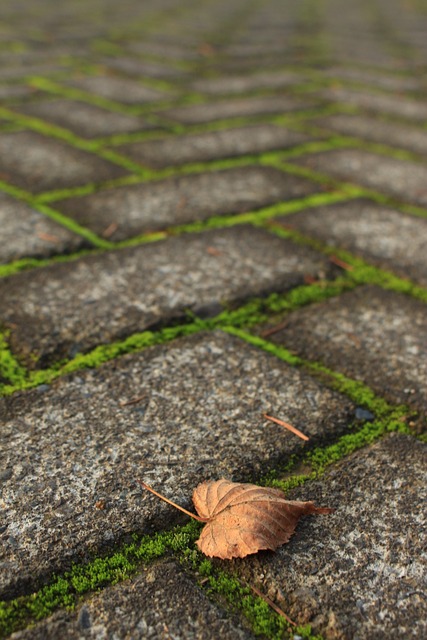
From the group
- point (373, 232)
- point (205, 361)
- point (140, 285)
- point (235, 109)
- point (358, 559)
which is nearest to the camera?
point (358, 559)

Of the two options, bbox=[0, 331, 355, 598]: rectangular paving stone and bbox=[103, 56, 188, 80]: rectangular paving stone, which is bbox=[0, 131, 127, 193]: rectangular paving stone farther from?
bbox=[103, 56, 188, 80]: rectangular paving stone

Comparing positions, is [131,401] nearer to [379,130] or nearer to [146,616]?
[146,616]

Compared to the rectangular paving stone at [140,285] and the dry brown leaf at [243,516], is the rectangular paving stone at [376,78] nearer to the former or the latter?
the rectangular paving stone at [140,285]

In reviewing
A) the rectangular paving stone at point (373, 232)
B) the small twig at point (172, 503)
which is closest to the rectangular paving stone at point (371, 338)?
the rectangular paving stone at point (373, 232)

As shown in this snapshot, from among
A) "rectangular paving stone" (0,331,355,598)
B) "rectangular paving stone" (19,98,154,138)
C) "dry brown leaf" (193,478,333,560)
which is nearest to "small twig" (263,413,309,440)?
"rectangular paving stone" (0,331,355,598)

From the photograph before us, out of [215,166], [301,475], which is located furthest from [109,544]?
[215,166]

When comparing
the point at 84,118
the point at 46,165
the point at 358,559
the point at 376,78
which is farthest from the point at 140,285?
the point at 376,78

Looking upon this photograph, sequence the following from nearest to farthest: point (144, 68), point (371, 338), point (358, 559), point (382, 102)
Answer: point (358, 559)
point (371, 338)
point (382, 102)
point (144, 68)

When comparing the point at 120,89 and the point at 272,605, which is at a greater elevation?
the point at 120,89
